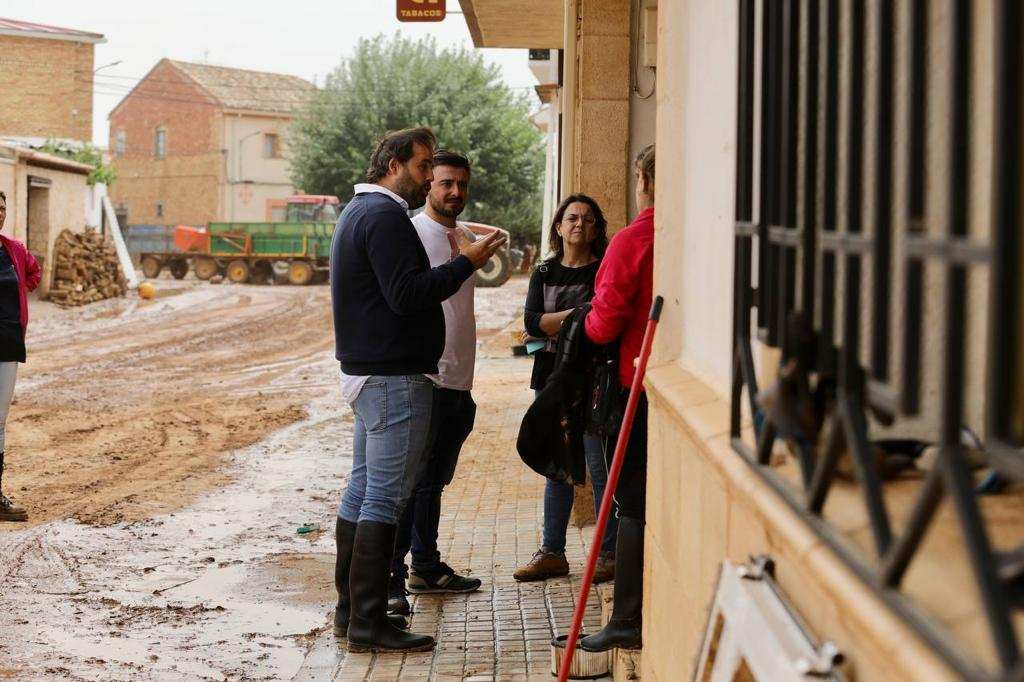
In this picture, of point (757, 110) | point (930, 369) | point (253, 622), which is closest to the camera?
point (930, 369)

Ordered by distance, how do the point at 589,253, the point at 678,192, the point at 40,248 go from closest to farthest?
the point at 678,192
the point at 589,253
the point at 40,248

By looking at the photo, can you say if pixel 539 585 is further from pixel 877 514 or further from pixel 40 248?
pixel 40 248

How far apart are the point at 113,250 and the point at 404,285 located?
26.7 m

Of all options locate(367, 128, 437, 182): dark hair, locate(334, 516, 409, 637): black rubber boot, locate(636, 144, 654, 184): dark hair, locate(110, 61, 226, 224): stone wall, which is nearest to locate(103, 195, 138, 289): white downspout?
locate(110, 61, 226, 224): stone wall

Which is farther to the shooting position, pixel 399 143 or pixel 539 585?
pixel 539 585

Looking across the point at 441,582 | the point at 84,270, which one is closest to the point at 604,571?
the point at 441,582

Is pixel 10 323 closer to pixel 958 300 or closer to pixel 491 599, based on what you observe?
pixel 491 599

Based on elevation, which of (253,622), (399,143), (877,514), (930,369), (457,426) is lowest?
(253,622)

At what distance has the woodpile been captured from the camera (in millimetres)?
26859

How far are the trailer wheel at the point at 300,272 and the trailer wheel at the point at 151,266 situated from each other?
18.3 ft

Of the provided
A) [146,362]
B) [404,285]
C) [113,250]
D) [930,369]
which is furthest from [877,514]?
[113,250]

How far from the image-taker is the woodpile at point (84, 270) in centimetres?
2686

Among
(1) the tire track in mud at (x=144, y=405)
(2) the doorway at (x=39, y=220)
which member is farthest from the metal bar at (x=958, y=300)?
(2) the doorway at (x=39, y=220)

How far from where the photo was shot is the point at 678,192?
365cm
